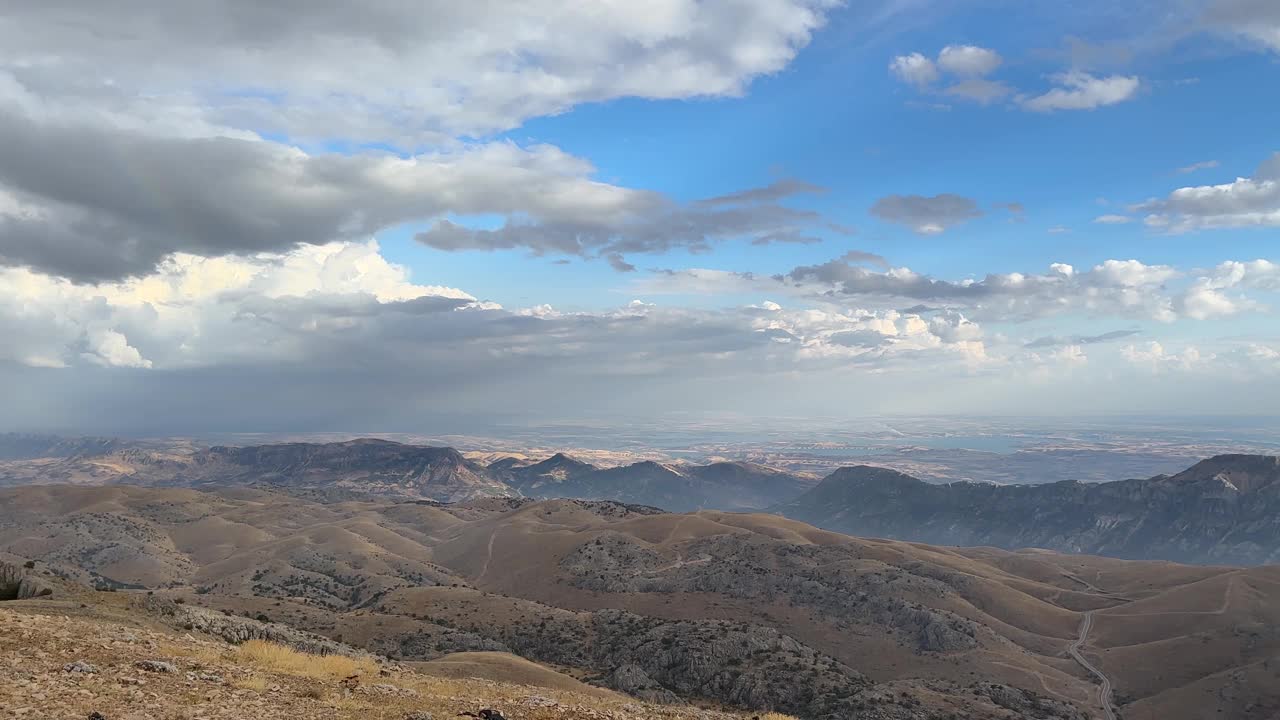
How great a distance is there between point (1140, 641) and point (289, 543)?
146836mm

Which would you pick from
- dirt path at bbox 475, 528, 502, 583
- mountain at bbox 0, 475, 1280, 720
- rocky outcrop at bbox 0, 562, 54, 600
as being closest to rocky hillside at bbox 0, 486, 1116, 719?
mountain at bbox 0, 475, 1280, 720

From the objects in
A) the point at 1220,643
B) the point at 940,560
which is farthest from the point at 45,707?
the point at 940,560

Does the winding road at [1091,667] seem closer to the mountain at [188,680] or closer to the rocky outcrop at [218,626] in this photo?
the mountain at [188,680]

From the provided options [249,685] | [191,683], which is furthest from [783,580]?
[191,683]

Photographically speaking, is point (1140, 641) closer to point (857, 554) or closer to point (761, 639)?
point (857, 554)

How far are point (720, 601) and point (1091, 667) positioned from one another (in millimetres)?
49651

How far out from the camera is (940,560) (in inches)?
5723

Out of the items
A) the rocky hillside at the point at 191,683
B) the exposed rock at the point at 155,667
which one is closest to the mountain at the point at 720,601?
the rocky hillside at the point at 191,683

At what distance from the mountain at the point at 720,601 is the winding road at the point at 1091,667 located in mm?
903

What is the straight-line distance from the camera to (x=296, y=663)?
2403 cm

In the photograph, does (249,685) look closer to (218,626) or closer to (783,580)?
(218,626)

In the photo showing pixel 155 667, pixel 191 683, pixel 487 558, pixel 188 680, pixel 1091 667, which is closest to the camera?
Answer: pixel 191 683

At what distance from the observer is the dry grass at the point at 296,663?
2303cm

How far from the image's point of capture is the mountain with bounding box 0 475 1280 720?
72.0 m
